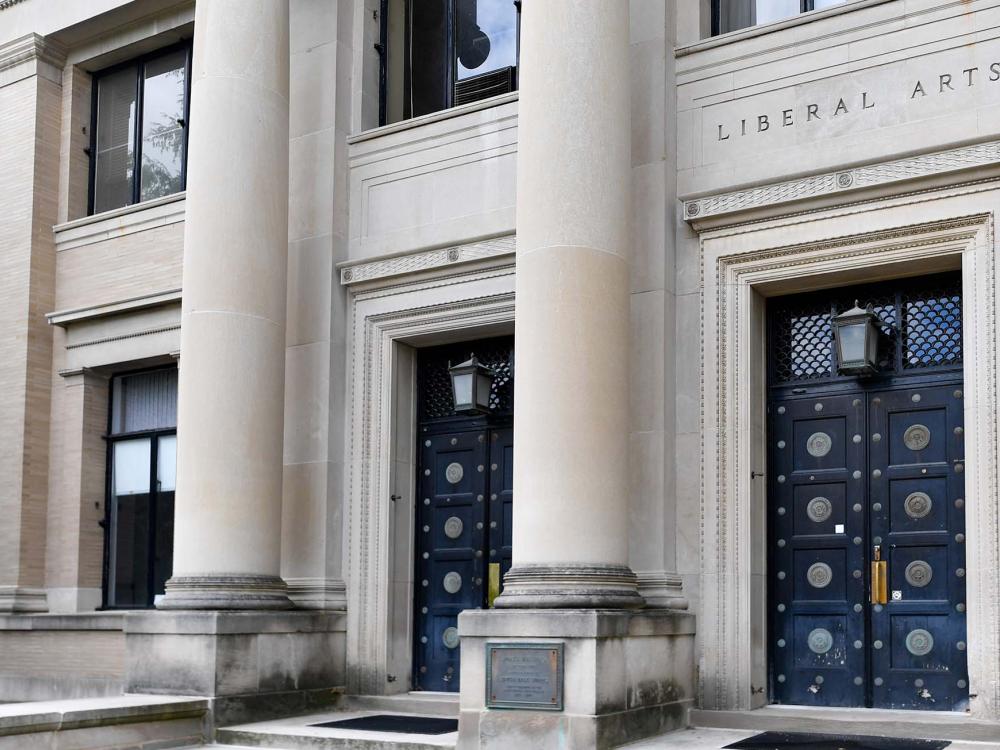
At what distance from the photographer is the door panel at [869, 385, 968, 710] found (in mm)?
12031

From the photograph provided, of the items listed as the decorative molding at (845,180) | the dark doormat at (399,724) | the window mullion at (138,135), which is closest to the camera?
the decorative molding at (845,180)

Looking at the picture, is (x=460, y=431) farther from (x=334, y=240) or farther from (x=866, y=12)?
(x=866, y=12)

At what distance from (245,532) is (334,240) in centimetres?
369

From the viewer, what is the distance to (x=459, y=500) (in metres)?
15.3

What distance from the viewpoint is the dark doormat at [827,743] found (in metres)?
10.7

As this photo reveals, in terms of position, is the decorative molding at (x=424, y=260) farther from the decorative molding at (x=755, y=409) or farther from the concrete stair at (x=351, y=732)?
the concrete stair at (x=351, y=732)

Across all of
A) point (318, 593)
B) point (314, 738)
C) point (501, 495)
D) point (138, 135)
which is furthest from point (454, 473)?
point (138, 135)

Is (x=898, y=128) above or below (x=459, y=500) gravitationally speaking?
above

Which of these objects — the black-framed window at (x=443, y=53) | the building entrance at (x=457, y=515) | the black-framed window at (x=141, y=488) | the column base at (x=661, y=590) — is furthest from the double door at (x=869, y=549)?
the black-framed window at (x=141, y=488)

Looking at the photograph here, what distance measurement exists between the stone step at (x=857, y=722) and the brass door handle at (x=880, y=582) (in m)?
1.02

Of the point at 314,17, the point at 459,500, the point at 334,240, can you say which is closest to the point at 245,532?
the point at 459,500

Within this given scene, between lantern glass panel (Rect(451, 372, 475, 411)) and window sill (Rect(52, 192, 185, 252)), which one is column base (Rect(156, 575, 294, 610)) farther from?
window sill (Rect(52, 192, 185, 252))

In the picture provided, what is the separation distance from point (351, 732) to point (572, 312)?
4.47 metres

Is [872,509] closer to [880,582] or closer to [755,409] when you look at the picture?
[880,582]
